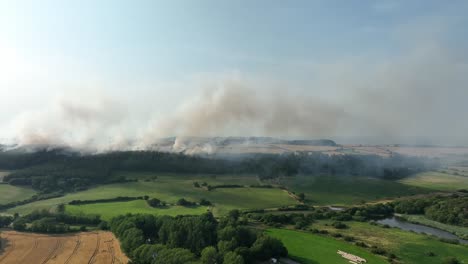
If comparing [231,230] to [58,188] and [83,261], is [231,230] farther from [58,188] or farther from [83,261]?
[58,188]

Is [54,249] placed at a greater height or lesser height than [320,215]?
lesser

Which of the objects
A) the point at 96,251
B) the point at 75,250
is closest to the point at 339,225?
the point at 96,251

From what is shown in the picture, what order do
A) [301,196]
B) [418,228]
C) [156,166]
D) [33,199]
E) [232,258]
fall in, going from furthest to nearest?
[156,166]
[301,196]
[33,199]
[418,228]
[232,258]

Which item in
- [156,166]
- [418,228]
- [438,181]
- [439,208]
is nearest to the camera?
[418,228]

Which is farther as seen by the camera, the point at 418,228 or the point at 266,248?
the point at 418,228

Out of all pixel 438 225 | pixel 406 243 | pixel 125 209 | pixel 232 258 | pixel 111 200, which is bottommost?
pixel 438 225

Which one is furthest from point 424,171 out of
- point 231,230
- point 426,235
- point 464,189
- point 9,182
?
point 9,182

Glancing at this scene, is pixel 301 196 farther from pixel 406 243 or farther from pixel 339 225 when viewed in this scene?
pixel 406 243
